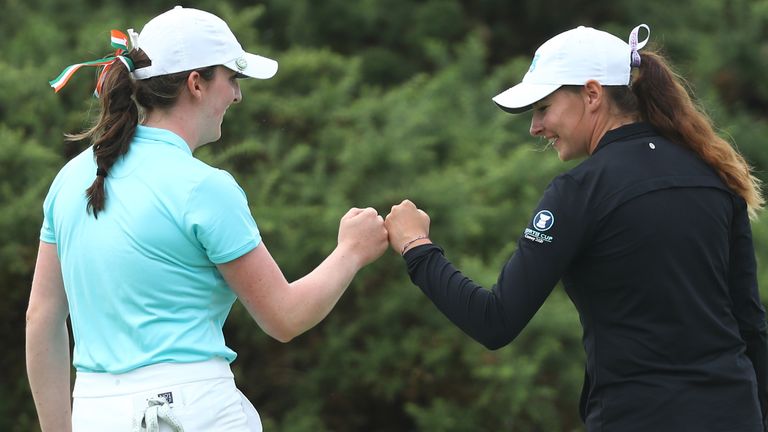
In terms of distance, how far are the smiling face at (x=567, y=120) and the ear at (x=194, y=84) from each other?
36.3 inches

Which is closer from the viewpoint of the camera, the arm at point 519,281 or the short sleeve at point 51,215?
the arm at point 519,281

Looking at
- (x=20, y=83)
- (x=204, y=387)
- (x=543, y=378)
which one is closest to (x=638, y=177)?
(x=204, y=387)

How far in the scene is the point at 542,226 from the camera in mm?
2723

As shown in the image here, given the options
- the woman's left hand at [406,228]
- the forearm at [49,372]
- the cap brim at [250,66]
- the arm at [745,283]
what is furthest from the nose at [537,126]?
the forearm at [49,372]

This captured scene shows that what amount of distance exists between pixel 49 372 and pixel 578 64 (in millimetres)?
1678

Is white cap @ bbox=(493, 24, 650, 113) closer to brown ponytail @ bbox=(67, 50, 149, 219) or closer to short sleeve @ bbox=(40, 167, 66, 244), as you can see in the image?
brown ponytail @ bbox=(67, 50, 149, 219)

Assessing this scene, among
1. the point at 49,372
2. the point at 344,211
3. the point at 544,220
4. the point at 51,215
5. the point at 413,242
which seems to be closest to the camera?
the point at 544,220

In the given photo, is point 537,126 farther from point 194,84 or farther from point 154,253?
point 154,253

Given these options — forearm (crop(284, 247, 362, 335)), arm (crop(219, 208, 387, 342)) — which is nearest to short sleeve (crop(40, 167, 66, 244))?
arm (crop(219, 208, 387, 342))

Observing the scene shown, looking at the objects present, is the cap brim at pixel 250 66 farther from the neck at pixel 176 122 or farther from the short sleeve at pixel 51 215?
the short sleeve at pixel 51 215

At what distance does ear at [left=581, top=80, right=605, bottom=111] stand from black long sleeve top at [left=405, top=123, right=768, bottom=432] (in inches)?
4.3

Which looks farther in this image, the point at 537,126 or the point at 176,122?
the point at 537,126

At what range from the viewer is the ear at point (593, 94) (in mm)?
2865

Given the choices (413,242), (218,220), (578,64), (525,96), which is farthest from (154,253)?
(578,64)
